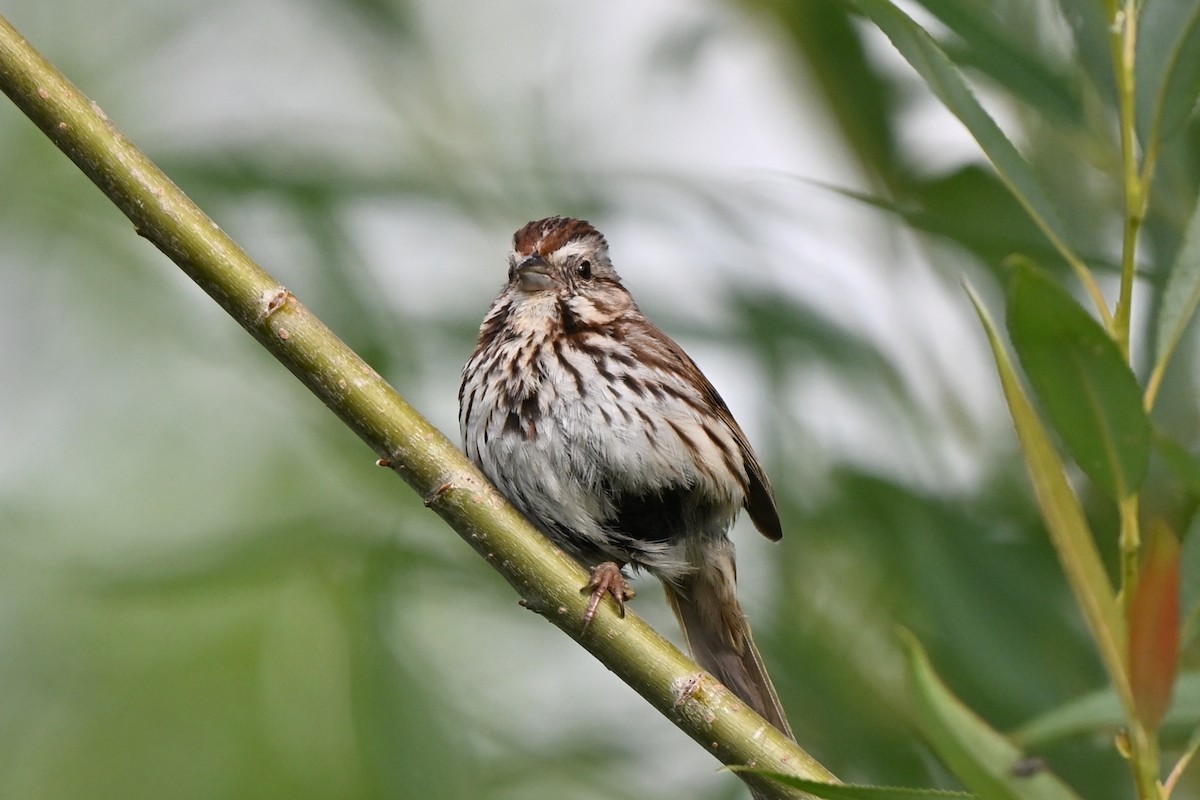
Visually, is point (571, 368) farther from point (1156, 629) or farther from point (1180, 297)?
point (1156, 629)

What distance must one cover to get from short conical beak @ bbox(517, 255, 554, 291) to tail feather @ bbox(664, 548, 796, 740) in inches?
32.0

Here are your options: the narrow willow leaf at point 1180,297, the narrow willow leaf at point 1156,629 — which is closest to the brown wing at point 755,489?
the narrow willow leaf at point 1180,297

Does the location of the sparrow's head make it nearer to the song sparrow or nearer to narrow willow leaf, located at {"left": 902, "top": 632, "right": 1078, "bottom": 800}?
the song sparrow

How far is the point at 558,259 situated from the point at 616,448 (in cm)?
65

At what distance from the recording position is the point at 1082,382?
4.92ft

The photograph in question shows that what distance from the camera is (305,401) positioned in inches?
176

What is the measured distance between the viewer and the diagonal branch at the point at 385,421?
2125 millimetres

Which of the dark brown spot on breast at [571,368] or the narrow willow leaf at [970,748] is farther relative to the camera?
the dark brown spot on breast at [571,368]

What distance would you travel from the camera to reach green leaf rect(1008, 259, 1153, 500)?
1431 mm

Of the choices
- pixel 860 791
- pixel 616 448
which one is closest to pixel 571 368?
pixel 616 448

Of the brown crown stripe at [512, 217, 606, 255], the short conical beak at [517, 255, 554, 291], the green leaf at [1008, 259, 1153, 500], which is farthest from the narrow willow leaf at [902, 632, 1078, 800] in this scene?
the brown crown stripe at [512, 217, 606, 255]

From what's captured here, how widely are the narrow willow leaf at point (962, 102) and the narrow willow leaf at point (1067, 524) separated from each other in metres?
0.36

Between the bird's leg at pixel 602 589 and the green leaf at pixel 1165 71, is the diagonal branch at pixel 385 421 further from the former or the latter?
the green leaf at pixel 1165 71

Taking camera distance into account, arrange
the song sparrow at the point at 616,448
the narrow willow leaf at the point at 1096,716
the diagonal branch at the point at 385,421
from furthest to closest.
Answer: the song sparrow at the point at 616,448 < the diagonal branch at the point at 385,421 < the narrow willow leaf at the point at 1096,716
